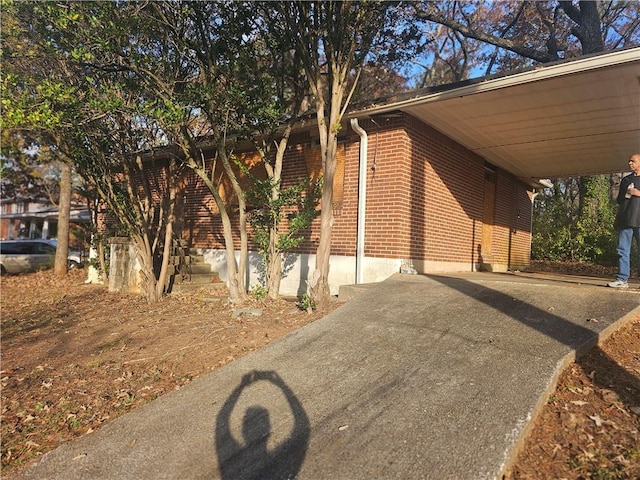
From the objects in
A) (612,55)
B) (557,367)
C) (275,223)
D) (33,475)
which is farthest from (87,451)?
(612,55)

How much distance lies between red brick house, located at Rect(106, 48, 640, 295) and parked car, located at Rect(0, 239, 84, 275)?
416 inches

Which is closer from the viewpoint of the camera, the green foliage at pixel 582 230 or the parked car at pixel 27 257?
the green foliage at pixel 582 230

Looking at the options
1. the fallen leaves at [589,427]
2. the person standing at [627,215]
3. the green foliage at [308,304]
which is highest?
the person standing at [627,215]

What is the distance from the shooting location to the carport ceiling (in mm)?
5773

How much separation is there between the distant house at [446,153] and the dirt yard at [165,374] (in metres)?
2.15

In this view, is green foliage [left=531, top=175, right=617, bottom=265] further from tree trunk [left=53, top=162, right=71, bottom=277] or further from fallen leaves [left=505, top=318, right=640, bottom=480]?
tree trunk [left=53, top=162, right=71, bottom=277]

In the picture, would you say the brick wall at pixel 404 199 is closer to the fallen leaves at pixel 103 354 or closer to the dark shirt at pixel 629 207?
the fallen leaves at pixel 103 354

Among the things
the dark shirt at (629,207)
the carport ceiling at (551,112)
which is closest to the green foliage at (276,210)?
the carport ceiling at (551,112)

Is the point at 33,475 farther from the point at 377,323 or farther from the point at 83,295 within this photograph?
the point at 83,295

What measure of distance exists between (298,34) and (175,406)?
5415 millimetres

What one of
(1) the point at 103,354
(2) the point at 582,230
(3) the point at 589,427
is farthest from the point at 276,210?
(2) the point at 582,230

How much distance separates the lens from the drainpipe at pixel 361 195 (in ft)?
26.2

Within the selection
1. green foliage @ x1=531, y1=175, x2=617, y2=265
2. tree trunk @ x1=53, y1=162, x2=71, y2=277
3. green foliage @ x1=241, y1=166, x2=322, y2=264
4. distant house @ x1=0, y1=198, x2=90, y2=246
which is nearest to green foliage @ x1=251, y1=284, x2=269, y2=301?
green foliage @ x1=241, y1=166, x2=322, y2=264

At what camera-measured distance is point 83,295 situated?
34.9ft
